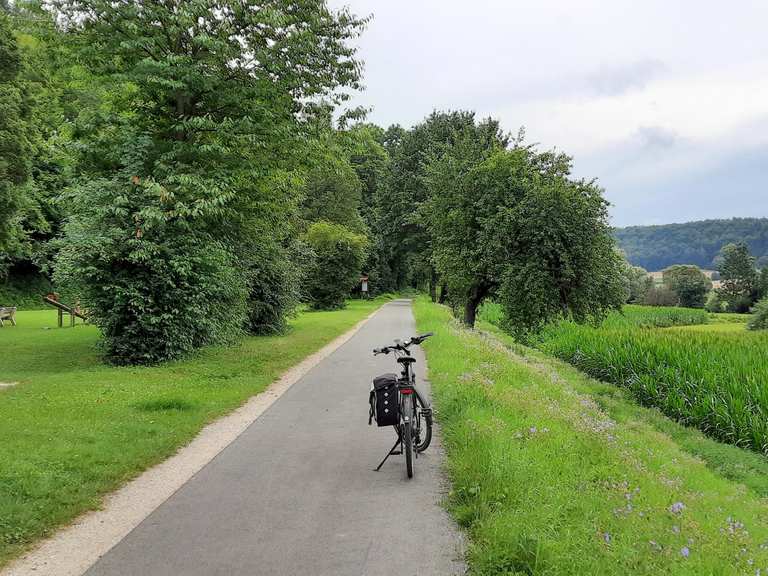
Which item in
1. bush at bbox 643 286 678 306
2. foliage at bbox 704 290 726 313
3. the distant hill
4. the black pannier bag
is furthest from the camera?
the distant hill

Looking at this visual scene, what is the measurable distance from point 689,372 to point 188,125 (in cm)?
1267

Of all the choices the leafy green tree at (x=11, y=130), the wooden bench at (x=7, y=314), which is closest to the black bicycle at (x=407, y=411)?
the leafy green tree at (x=11, y=130)

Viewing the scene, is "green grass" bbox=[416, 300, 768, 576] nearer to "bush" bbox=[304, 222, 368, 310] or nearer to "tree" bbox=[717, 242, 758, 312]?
"bush" bbox=[304, 222, 368, 310]

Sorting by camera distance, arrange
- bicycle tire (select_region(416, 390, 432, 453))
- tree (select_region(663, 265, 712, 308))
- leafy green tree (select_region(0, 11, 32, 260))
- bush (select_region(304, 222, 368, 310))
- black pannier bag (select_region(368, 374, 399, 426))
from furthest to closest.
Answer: tree (select_region(663, 265, 712, 308)) < bush (select_region(304, 222, 368, 310)) < leafy green tree (select_region(0, 11, 32, 260)) < bicycle tire (select_region(416, 390, 432, 453)) < black pannier bag (select_region(368, 374, 399, 426))

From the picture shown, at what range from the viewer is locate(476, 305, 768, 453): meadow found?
399 inches

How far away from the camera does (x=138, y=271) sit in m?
13.5

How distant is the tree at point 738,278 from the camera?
73.2 meters

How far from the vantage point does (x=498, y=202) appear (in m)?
20.9

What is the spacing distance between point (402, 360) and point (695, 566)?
3.36 meters

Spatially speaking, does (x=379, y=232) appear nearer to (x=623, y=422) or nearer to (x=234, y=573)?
(x=623, y=422)

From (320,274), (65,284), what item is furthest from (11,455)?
(320,274)

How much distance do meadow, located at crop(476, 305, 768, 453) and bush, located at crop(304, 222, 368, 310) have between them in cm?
2296

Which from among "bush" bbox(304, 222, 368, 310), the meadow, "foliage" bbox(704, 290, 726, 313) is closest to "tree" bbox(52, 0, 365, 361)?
the meadow

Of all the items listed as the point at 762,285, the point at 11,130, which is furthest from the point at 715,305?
the point at 11,130
